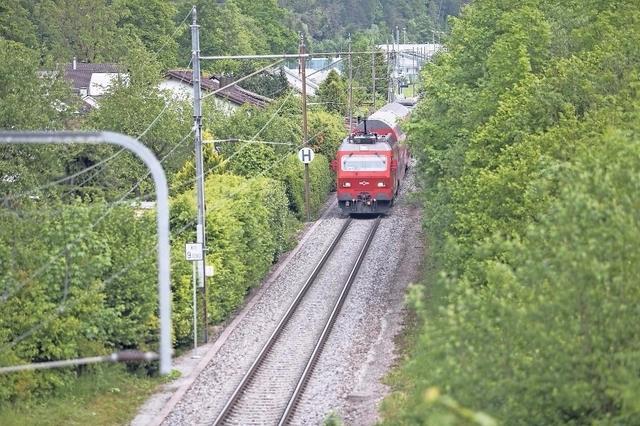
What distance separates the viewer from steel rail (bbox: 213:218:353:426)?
70.1ft

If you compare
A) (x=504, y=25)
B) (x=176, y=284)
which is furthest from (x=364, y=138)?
(x=176, y=284)

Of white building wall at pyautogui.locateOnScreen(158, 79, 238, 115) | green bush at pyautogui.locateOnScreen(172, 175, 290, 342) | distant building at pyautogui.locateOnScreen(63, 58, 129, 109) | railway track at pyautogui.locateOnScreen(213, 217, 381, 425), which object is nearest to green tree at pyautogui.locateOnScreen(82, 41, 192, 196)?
white building wall at pyautogui.locateOnScreen(158, 79, 238, 115)

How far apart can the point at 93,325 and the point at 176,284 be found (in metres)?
4.37

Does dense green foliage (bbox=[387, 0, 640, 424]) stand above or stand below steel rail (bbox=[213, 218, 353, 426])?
above

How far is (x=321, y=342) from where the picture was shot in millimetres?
26297

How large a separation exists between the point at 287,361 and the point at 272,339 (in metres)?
1.73

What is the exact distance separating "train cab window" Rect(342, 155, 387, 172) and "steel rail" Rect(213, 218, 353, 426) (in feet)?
12.7

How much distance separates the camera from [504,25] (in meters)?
32.2

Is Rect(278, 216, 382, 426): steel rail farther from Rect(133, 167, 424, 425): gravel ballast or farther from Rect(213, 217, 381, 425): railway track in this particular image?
Rect(133, 167, 424, 425): gravel ballast

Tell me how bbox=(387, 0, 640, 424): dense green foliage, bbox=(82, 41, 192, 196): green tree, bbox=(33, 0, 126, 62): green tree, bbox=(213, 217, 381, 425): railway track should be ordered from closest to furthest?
bbox=(387, 0, 640, 424): dense green foliage
bbox=(213, 217, 381, 425): railway track
bbox=(82, 41, 192, 196): green tree
bbox=(33, 0, 126, 62): green tree

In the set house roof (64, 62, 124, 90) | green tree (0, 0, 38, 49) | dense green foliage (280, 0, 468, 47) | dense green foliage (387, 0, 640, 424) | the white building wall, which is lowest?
dense green foliage (387, 0, 640, 424)

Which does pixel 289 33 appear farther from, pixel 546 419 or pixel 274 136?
pixel 546 419

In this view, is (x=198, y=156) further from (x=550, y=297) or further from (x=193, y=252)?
(x=550, y=297)

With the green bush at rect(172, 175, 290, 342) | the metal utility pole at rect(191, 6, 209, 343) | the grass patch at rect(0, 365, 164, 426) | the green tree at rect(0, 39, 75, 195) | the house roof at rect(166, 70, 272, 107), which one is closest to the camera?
the grass patch at rect(0, 365, 164, 426)
